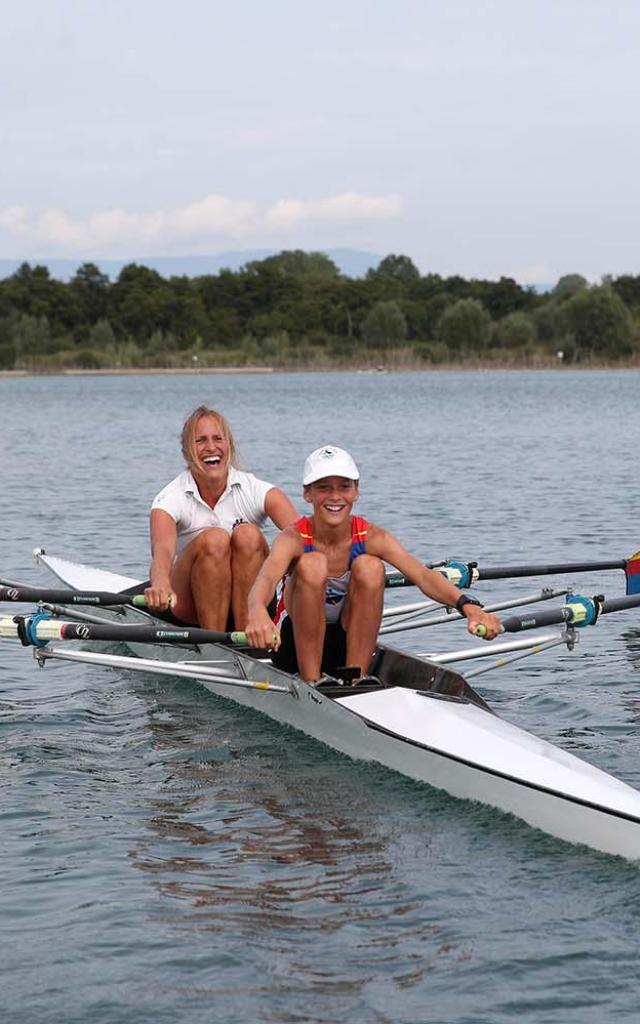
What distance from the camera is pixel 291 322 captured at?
128m

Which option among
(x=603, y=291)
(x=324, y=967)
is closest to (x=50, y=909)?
(x=324, y=967)

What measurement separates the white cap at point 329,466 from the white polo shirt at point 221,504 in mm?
1763

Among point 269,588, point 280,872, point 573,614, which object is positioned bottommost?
point 280,872

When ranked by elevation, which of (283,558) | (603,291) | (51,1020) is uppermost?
(603,291)

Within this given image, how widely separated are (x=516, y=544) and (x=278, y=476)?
40.6ft

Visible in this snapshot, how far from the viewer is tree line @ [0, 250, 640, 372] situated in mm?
120188

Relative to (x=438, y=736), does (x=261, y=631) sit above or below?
above

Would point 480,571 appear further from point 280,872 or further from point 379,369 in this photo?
point 379,369

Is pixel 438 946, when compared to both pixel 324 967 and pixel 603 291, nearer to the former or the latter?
pixel 324 967

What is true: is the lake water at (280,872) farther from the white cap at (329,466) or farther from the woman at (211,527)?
the white cap at (329,466)

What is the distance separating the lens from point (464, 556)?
16.8 meters

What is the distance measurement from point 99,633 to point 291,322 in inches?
4767

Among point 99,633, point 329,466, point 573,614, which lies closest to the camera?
point 329,466

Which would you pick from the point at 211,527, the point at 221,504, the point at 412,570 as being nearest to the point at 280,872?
the point at 412,570
